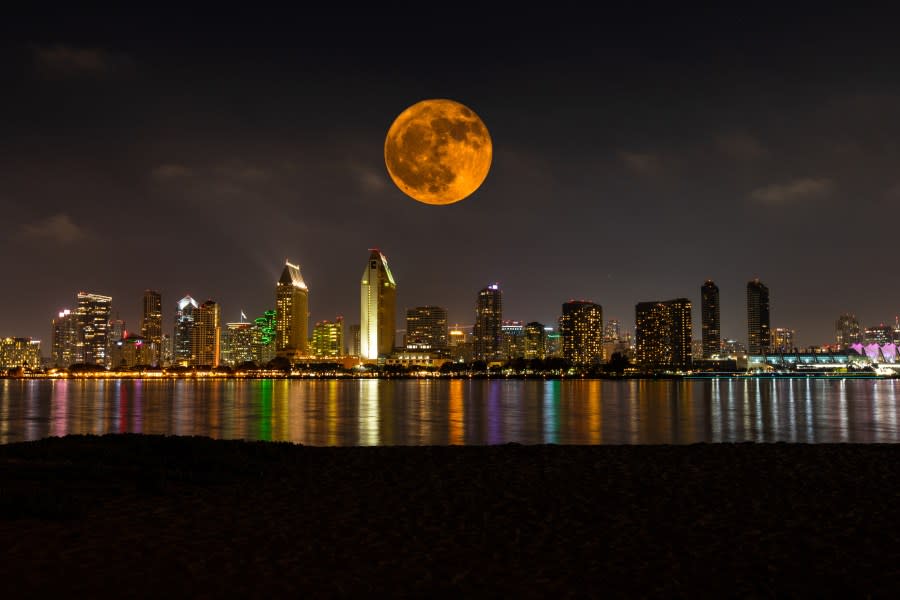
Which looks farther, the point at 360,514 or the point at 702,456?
the point at 702,456

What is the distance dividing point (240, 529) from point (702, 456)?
12320mm

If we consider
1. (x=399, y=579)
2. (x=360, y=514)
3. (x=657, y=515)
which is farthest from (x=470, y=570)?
(x=657, y=515)

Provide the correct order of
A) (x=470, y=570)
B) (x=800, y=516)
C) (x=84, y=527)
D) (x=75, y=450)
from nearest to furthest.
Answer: (x=470, y=570), (x=84, y=527), (x=800, y=516), (x=75, y=450)

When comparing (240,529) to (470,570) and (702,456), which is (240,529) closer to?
(470,570)

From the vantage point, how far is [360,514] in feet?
37.7

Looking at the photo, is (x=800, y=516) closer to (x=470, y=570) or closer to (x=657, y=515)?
(x=657, y=515)

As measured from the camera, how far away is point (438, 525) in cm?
1079

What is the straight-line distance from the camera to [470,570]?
8.55m

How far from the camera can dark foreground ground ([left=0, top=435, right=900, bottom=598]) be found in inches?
320

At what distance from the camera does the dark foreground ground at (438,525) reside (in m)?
8.12

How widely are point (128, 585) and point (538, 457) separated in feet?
38.8

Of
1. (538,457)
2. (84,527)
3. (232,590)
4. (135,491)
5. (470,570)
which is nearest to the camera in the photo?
(232,590)

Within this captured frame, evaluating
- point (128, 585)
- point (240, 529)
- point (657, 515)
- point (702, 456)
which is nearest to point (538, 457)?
point (702, 456)

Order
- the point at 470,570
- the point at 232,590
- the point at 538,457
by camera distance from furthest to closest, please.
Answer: the point at 538,457 → the point at 470,570 → the point at 232,590
